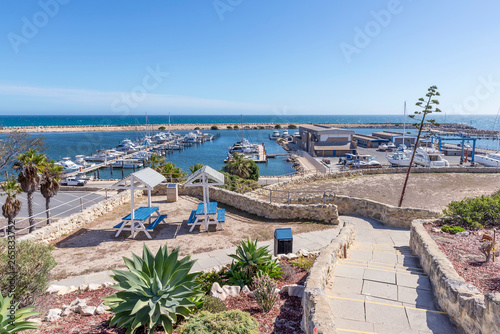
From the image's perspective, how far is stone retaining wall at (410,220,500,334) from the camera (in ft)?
14.3

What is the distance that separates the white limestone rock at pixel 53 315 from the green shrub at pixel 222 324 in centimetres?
286

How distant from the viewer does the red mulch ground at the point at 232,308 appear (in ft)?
17.6

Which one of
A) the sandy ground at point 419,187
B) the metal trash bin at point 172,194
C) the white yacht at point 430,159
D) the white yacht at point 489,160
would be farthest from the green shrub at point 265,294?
the white yacht at point 489,160

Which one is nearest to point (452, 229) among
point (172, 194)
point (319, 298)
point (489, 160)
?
point (319, 298)

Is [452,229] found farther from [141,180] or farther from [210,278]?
[141,180]

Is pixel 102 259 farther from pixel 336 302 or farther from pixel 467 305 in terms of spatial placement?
pixel 467 305

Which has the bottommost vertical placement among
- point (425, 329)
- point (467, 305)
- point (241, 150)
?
point (241, 150)

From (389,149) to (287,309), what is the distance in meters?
62.3

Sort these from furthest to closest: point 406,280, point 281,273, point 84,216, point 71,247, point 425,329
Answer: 1. point 84,216
2. point 71,247
3. point 281,273
4. point 406,280
5. point 425,329

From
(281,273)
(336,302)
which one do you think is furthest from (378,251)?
(336,302)

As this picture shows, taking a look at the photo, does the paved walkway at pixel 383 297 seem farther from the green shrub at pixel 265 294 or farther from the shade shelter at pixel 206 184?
the shade shelter at pixel 206 184

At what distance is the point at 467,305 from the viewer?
499cm

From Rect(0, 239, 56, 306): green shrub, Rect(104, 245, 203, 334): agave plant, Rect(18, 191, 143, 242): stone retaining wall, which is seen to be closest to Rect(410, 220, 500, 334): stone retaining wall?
Rect(104, 245, 203, 334): agave plant

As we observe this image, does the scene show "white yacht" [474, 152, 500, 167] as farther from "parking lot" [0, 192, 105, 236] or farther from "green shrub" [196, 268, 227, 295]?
"parking lot" [0, 192, 105, 236]
